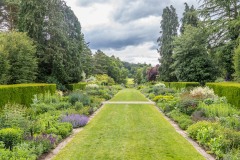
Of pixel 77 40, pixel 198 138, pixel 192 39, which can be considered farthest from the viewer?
pixel 77 40

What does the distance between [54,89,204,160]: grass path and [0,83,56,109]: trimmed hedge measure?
472 cm

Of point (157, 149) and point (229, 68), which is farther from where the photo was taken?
point (229, 68)

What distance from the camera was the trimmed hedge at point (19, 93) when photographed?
40.7 feet

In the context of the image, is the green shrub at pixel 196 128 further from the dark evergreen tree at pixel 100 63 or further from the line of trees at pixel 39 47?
the dark evergreen tree at pixel 100 63

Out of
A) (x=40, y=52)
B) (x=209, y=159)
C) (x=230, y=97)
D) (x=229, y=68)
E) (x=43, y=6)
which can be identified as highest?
(x=43, y=6)

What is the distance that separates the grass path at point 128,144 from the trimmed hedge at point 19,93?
4723mm

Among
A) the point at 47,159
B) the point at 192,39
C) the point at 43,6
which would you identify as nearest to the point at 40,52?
the point at 43,6

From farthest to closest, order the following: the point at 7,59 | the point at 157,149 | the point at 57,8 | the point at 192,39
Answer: the point at 192,39 < the point at 57,8 < the point at 7,59 < the point at 157,149

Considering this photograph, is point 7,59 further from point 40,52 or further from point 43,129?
point 43,129

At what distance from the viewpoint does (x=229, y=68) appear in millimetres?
26812

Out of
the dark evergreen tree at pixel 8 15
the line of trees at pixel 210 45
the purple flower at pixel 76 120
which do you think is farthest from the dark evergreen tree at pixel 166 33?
the purple flower at pixel 76 120

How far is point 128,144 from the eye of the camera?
318 inches

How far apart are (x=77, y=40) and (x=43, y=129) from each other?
2655 centimetres

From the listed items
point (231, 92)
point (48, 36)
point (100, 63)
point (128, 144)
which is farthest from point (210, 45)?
→ point (100, 63)
